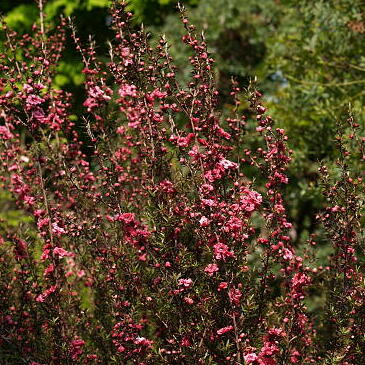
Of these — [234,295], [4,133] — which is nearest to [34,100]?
[4,133]

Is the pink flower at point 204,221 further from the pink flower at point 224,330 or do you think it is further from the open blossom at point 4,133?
the open blossom at point 4,133

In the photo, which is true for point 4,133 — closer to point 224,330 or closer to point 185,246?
point 185,246

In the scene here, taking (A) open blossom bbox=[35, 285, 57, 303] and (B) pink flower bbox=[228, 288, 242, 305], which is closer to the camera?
(B) pink flower bbox=[228, 288, 242, 305]

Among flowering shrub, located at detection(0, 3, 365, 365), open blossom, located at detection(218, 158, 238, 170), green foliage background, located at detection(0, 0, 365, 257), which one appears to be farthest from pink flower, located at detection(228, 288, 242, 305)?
green foliage background, located at detection(0, 0, 365, 257)

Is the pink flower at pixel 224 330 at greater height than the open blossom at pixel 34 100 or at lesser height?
lesser

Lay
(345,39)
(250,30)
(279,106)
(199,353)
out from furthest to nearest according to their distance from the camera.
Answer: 1. (250,30)
2. (279,106)
3. (345,39)
4. (199,353)

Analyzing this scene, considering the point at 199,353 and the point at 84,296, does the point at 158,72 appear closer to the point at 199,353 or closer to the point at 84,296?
the point at 199,353

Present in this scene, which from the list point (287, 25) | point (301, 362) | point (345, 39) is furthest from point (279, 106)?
point (301, 362)

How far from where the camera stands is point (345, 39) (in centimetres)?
711

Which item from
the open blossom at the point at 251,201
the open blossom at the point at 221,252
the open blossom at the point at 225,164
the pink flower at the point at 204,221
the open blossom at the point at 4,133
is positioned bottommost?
the open blossom at the point at 221,252

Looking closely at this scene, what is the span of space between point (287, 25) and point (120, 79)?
7.74 metres

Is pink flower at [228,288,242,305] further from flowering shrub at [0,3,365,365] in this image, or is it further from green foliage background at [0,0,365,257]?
green foliage background at [0,0,365,257]

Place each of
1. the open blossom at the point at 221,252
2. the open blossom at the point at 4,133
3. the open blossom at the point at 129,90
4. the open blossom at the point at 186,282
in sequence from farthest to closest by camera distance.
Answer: the open blossom at the point at 4,133
the open blossom at the point at 129,90
the open blossom at the point at 186,282
the open blossom at the point at 221,252

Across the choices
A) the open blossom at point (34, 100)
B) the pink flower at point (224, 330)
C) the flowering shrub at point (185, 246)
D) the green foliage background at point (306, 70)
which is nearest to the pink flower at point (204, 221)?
the flowering shrub at point (185, 246)
